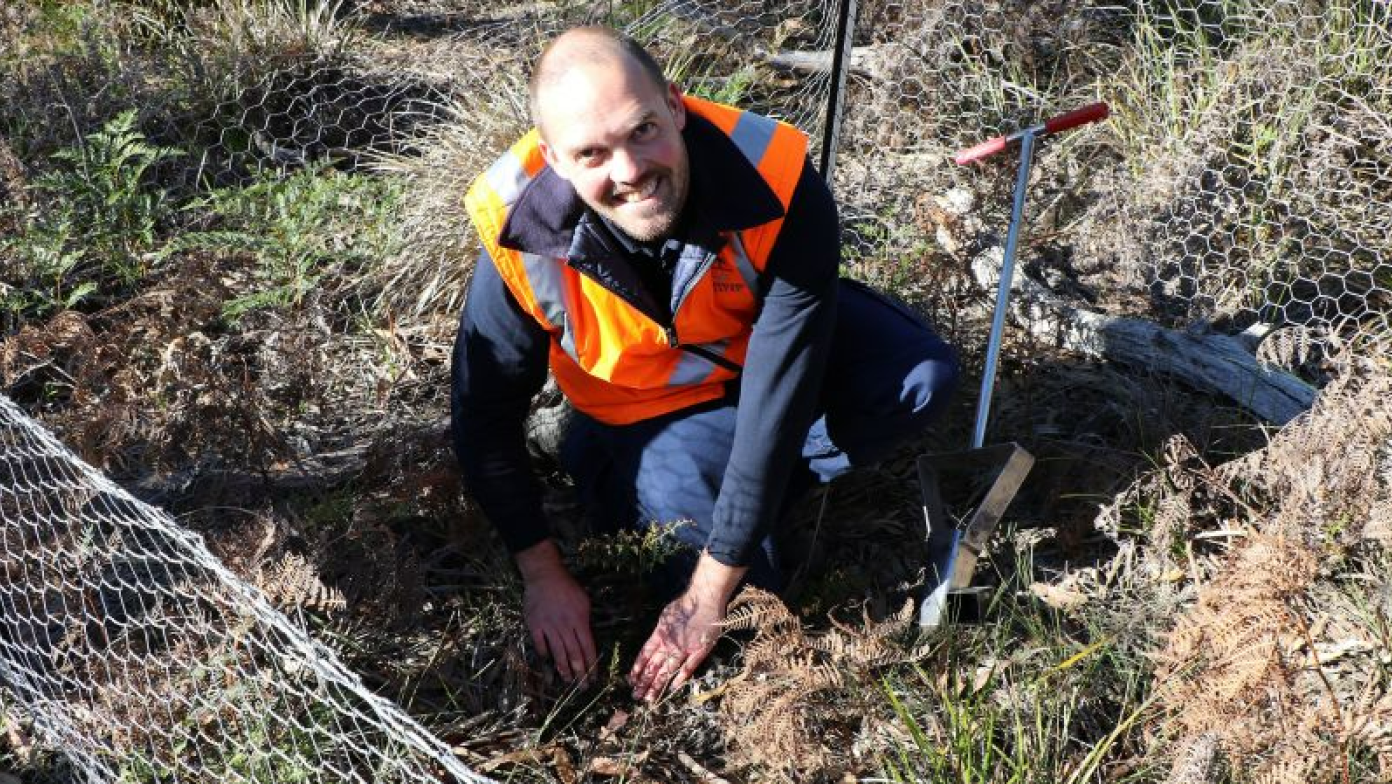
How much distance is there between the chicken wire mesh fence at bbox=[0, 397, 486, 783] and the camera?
2.68 meters

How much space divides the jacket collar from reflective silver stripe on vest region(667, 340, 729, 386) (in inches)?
14.9

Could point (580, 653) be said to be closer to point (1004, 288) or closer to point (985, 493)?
point (985, 493)

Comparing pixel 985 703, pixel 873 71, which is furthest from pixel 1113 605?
pixel 873 71

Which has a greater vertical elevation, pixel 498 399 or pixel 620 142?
pixel 620 142

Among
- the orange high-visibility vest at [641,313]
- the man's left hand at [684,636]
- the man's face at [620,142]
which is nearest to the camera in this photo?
the man's face at [620,142]

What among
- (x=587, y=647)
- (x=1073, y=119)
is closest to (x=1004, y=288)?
(x=1073, y=119)

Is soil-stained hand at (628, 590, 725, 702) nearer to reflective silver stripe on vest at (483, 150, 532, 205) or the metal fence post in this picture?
reflective silver stripe on vest at (483, 150, 532, 205)

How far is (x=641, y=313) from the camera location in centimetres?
291

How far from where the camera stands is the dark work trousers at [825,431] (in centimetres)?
318

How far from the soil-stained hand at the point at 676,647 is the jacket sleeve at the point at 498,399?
349 mm

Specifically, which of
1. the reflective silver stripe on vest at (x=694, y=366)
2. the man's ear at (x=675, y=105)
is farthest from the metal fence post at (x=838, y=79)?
the man's ear at (x=675, y=105)

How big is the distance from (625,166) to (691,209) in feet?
0.69

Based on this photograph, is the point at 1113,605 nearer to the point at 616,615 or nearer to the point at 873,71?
the point at 616,615

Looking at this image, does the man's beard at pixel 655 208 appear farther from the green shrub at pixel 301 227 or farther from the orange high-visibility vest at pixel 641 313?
the green shrub at pixel 301 227
